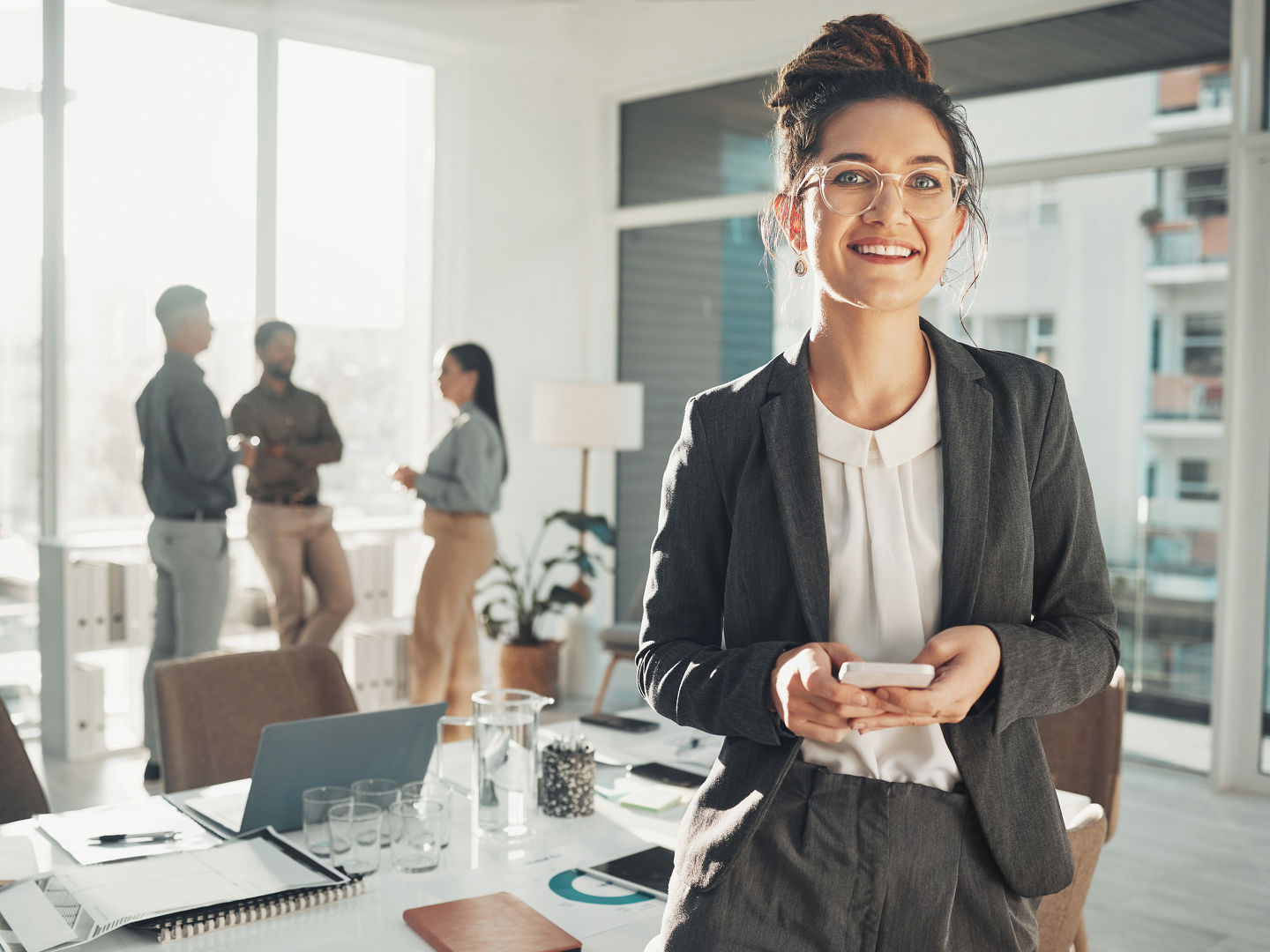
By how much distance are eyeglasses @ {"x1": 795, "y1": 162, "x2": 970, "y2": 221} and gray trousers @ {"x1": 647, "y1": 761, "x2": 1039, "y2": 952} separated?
1.59 feet

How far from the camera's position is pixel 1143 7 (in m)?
4.73

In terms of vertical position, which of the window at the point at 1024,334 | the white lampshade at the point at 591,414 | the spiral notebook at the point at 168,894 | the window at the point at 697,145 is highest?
the window at the point at 697,145

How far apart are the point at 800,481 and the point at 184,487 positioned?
3809 mm

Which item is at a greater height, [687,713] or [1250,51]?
[1250,51]

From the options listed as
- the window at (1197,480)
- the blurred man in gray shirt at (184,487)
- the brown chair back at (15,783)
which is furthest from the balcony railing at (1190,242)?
the brown chair back at (15,783)

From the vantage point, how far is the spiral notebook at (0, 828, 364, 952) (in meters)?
1.41

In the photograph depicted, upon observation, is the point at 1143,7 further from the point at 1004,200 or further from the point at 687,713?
the point at 687,713

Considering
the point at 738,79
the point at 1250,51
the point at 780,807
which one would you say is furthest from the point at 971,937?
the point at 738,79

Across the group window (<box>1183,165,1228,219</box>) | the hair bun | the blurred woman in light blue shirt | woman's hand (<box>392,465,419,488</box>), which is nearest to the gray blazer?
the hair bun

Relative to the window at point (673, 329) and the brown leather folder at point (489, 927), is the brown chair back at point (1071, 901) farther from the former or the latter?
the window at point (673, 329)

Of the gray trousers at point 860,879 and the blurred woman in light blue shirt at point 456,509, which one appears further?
the blurred woman in light blue shirt at point 456,509

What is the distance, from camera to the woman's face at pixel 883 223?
102 cm

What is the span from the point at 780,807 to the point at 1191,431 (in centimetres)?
A: 417

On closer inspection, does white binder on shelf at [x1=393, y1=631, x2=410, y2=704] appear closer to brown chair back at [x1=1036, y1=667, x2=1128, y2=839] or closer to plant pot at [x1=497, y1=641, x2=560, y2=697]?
plant pot at [x1=497, y1=641, x2=560, y2=697]
